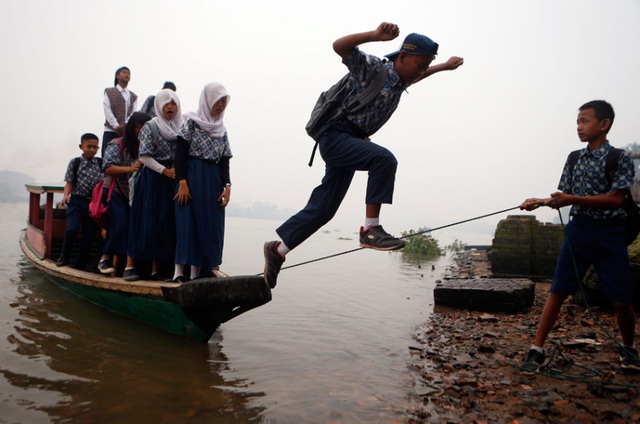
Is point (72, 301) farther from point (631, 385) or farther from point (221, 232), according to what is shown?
point (631, 385)

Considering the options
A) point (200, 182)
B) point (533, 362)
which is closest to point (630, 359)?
point (533, 362)

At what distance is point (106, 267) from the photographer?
5570mm

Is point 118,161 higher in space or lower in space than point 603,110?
lower

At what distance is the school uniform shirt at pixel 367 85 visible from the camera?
298 cm

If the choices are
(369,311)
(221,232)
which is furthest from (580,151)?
(369,311)

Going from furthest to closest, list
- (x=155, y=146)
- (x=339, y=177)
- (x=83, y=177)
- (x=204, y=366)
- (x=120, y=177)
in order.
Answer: (x=83, y=177) → (x=120, y=177) → (x=155, y=146) → (x=204, y=366) → (x=339, y=177)

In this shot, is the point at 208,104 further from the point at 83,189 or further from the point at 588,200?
the point at 588,200

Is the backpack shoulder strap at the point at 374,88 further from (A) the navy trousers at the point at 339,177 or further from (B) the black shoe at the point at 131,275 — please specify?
(B) the black shoe at the point at 131,275

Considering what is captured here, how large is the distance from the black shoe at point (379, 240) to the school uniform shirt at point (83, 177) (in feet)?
15.9

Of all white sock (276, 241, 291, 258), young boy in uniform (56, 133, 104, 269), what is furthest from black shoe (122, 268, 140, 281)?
white sock (276, 241, 291, 258)

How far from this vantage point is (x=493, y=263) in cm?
953

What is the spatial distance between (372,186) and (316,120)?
0.69 meters

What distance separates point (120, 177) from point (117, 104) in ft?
8.44

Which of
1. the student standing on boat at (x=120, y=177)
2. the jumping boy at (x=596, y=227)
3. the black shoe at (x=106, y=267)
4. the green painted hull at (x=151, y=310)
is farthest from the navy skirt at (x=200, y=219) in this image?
the jumping boy at (x=596, y=227)
